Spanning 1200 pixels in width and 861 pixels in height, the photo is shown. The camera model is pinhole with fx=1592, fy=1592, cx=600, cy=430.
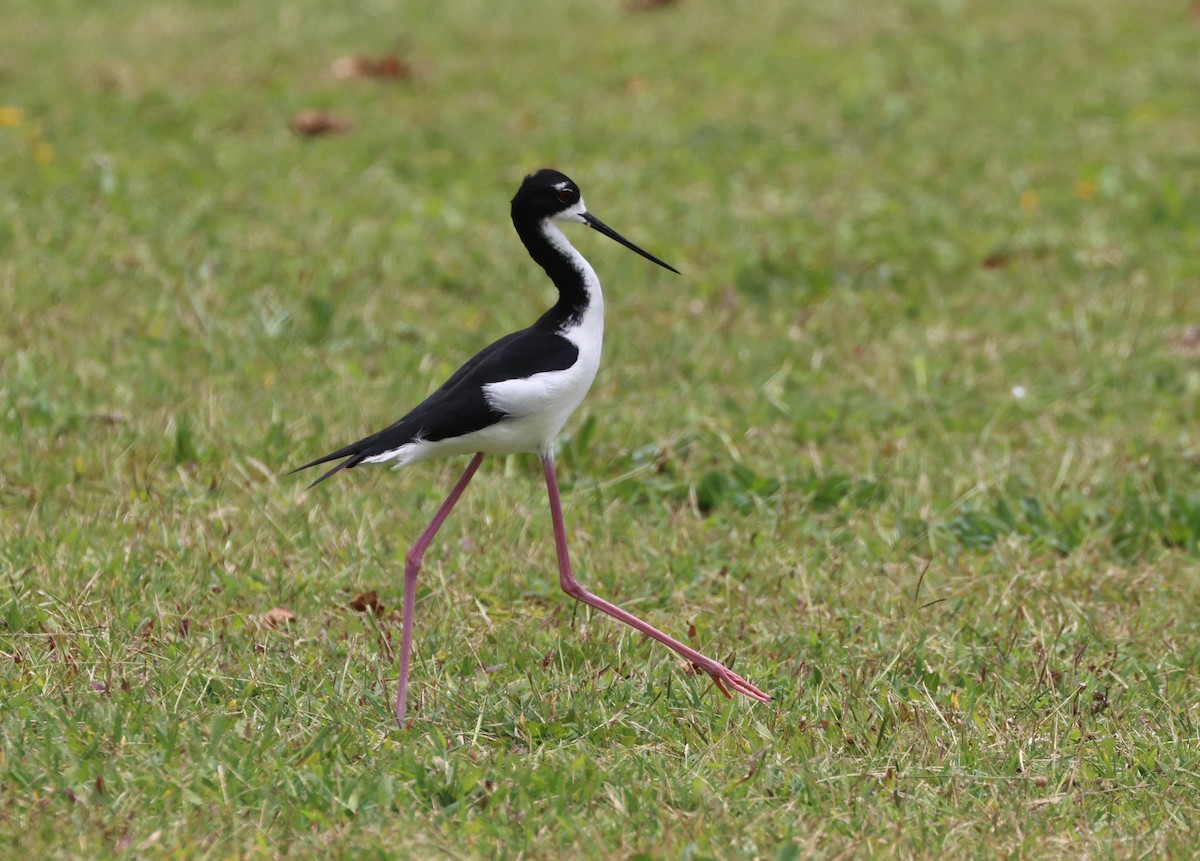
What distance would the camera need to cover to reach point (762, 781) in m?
3.24

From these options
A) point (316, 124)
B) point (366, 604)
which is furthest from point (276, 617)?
point (316, 124)

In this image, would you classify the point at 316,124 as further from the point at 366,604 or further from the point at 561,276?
the point at 561,276

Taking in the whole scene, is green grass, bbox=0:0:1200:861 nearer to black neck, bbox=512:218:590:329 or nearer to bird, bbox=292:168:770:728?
bird, bbox=292:168:770:728

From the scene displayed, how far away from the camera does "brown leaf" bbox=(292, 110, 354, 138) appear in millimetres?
8359

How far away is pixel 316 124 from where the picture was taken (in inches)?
329

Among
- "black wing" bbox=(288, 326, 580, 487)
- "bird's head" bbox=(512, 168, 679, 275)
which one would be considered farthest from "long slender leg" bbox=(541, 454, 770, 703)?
"bird's head" bbox=(512, 168, 679, 275)

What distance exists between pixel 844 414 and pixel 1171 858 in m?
2.77

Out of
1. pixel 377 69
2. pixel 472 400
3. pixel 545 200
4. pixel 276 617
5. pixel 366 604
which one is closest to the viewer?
pixel 472 400

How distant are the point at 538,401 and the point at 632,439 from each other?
1808 millimetres

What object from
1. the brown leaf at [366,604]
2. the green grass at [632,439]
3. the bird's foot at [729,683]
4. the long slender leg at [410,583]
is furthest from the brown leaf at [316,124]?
the bird's foot at [729,683]

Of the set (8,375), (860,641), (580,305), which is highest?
(580,305)

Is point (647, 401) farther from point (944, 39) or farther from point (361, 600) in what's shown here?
A: point (944, 39)

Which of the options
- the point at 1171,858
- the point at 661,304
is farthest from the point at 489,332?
the point at 1171,858

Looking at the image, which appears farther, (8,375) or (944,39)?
(944,39)
